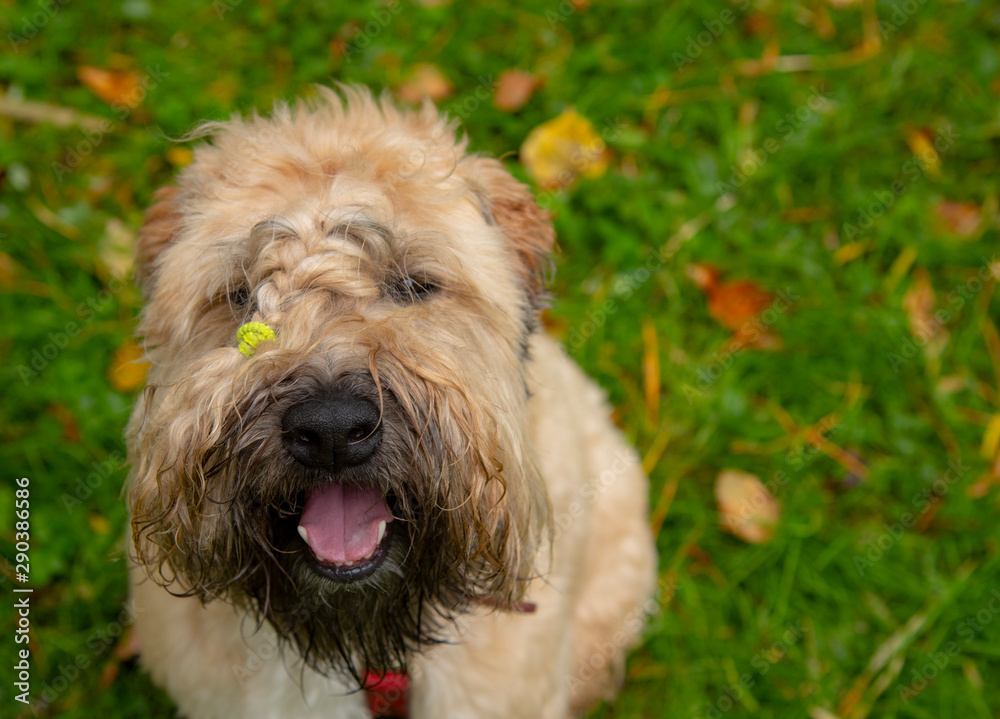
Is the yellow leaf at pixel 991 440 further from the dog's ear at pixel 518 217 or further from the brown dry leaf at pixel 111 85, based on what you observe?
the brown dry leaf at pixel 111 85

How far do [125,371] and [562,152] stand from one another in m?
2.67

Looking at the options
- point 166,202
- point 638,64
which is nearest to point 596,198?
point 638,64

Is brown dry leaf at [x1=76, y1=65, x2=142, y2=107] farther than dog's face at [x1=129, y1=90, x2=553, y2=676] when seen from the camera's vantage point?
Yes

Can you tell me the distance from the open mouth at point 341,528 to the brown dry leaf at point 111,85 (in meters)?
3.58

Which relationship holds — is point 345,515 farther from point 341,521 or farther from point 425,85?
point 425,85

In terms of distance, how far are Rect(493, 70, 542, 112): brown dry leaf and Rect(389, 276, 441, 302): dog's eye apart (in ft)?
9.22

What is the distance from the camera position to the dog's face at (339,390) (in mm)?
1998

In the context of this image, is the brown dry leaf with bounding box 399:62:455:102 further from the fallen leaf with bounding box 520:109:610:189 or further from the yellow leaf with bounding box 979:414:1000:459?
the yellow leaf with bounding box 979:414:1000:459

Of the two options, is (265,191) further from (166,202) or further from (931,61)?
(931,61)

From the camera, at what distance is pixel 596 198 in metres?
4.60

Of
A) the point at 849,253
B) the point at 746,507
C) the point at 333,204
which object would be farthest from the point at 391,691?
the point at 849,253

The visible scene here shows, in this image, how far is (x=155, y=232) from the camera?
8.36 feet

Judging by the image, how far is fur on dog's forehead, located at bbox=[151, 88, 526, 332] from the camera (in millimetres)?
2205

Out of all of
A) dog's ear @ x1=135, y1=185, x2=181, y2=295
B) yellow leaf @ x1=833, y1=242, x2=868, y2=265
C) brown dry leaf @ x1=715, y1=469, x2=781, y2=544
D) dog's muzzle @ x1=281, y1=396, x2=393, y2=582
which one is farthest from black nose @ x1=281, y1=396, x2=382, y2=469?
yellow leaf @ x1=833, y1=242, x2=868, y2=265
